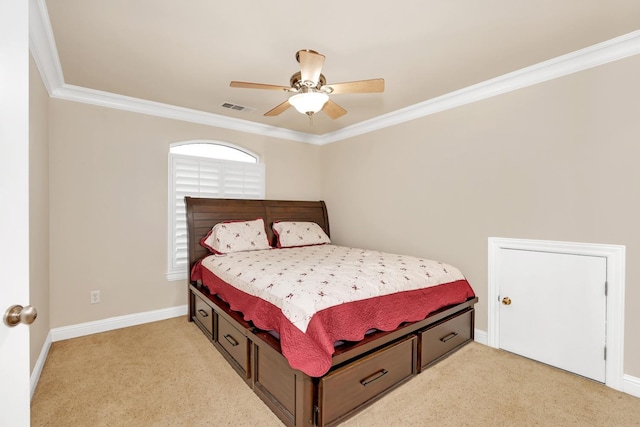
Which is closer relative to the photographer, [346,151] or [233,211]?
[233,211]

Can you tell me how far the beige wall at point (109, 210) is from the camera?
9.52ft

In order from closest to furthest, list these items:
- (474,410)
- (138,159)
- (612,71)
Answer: (474,410), (612,71), (138,159)

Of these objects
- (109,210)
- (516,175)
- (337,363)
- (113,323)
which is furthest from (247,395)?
(516,175)

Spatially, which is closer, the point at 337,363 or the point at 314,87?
the point at 337,363

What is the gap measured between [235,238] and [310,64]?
2.13m

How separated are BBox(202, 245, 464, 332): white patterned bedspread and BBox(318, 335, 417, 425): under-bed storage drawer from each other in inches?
14.2

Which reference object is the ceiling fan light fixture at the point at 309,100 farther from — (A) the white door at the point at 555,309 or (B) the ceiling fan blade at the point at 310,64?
(A) the white door at the point at 555,309

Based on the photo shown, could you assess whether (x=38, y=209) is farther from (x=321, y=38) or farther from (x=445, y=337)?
(x=445, y=337)

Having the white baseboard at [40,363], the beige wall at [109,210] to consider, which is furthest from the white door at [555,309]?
the white baseboard at [40,363]

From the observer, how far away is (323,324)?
1.75 metres

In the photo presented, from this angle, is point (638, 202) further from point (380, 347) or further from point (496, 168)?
point (380, 347)

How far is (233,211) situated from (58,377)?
214cm

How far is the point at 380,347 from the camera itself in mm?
2018

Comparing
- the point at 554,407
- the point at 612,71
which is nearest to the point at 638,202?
the point at 612,71
